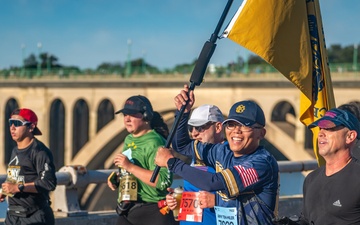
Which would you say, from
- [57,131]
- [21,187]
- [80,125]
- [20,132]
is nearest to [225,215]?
[21,187]

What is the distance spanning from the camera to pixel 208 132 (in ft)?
21.5

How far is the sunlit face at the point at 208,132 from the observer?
6539 mm

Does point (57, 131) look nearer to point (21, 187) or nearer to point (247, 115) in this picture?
point (21, 187)

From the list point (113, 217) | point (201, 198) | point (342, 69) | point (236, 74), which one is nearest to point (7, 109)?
point (236, 74)

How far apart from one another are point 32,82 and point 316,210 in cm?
4643

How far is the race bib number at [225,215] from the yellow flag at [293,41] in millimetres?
1227

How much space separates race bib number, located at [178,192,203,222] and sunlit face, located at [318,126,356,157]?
1.13 m

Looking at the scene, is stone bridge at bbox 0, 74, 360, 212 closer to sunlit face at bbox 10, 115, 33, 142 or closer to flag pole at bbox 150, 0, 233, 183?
sunlit face at bbox 10, 115, 33, 142

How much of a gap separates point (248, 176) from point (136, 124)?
1.79 meters

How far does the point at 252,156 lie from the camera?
208 inches

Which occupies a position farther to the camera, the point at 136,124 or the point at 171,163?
the point at 136,124

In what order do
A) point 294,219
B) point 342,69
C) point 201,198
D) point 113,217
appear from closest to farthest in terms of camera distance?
point 294,219
point 201,198
point 113,217
point 342,69

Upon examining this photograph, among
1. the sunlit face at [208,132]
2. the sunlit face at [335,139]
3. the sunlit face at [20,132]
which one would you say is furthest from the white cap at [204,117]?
the sunlit face at [335,139]

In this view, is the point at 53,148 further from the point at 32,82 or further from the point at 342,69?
the point at 342,69
